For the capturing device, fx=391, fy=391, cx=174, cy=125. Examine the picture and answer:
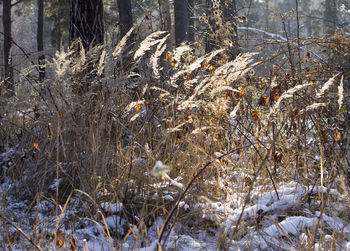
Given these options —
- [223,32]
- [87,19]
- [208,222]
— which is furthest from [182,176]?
[87,19]

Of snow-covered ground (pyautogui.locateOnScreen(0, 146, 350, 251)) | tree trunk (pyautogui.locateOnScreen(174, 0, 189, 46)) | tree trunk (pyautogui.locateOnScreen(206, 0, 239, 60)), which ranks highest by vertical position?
tree trunk (pyautogui.locateOnScreen(174, 0, 189, 46))

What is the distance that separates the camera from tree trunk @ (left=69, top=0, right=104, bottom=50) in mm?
4598

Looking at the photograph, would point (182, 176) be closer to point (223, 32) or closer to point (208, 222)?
point (208, 222)

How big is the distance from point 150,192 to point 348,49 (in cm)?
187

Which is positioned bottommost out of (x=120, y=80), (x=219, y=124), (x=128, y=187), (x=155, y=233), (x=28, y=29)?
(x=155, y=233)

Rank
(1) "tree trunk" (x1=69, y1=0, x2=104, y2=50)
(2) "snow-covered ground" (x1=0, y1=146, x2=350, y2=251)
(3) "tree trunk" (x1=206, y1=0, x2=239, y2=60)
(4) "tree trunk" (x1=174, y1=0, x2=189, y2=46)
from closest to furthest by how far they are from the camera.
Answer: (2) "snow-covered ground" (x1=0, y1=146, x2=350, y2=251)
(3) "tree trunk" (x1=206, y1=0, x2=239, y2=60)
(1) "tree trunk" (x1=69, y1=0, x2=104, y2=50)
(4) "tree trunk" (x1=174, y1=0, x2=189, y2=46)

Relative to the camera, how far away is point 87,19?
462cm

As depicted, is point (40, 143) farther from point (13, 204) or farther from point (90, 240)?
point (90, 240)

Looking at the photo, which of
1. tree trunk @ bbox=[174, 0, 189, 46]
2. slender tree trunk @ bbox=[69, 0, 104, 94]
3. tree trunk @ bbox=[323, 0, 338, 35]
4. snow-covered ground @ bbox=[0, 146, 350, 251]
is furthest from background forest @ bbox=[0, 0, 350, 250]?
tree trunk @ bbox=[174, 0, 189, 46]

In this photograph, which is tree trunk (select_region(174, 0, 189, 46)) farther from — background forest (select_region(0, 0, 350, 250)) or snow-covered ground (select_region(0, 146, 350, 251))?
snow-covered ground (select_region(0, 146, 350, 251))

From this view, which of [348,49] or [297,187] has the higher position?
[348,49]

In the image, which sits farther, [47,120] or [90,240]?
[47,120]

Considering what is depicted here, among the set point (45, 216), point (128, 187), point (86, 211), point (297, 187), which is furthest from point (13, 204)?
point (297, 187)

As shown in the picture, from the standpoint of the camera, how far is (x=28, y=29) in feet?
138
